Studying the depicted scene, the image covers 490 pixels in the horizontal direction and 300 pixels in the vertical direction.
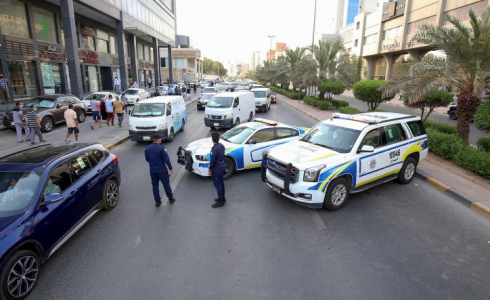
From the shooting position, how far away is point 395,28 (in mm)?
52156

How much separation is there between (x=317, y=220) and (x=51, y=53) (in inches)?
1149

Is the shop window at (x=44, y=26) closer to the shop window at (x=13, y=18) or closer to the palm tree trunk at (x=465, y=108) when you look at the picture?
the shop window at (x=13, y=18)

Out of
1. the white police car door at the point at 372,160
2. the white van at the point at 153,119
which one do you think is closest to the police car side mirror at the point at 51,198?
the white police car door at the point at 372,160

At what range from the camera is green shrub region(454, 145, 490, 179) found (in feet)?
26.6

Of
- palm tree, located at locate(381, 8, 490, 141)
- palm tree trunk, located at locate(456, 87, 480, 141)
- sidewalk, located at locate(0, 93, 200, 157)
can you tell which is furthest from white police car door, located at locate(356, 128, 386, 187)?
sidewalk, located at locate(0, 93, 200, 157)

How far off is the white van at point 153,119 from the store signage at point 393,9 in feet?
169

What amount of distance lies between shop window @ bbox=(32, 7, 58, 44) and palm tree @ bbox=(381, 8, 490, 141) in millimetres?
28275

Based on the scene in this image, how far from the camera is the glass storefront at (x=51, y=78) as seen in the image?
82.5 feet

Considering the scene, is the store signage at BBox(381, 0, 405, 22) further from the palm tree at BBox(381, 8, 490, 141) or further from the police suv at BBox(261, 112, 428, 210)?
the police suv at BBox(261, 112, 428, 210)

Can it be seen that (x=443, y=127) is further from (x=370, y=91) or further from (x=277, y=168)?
(x=277, y=168)

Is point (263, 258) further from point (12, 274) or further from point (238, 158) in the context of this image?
point (238, 158)

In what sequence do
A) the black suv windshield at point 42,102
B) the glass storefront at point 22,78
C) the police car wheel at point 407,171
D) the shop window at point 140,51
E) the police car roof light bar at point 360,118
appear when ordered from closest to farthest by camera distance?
1. the police car roof light bar at point 360,118
2. the police car wheel at point 407,171
3. the black suv windshield at point 42,102
4. the glass storefront at point 22,78
5. the shop window at point 140,51

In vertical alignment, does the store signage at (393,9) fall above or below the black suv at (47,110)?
above

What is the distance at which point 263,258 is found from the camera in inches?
185
